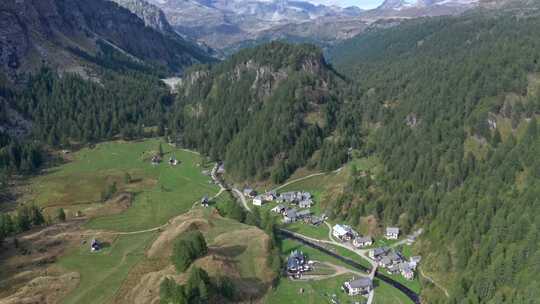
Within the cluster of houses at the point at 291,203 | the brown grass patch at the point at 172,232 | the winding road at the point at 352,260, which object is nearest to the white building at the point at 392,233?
the winding road at the point at 352,260

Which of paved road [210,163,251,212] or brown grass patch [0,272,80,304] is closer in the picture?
brown grass patch [0,272,80,304]

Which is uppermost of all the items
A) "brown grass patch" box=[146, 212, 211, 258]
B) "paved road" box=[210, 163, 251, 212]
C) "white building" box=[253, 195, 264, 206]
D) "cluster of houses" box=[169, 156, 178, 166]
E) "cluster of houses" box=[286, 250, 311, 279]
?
"brown grass patch" box=[146, 212, 211, 258]

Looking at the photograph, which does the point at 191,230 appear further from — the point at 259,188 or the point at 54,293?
the point at 259,188

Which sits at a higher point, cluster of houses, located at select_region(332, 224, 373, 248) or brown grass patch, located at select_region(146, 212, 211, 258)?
brown grass patch, located at select_region(146, 212, 211, 258)

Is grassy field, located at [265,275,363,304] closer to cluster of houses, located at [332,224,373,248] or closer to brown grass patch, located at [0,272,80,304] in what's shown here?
cluster of houses, located at [332,224,373,248]

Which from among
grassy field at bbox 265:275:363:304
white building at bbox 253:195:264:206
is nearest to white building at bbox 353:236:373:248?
grassy field at bbox 265:275:363:304

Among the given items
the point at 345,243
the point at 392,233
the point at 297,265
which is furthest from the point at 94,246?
the point at 392,233

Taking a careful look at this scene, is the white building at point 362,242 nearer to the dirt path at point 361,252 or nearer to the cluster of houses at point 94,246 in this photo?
the dirt path at point 361,252
